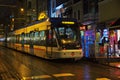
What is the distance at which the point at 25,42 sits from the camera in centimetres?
3881

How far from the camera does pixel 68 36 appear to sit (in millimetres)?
25359

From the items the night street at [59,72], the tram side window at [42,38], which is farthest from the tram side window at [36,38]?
the night street at [59,72]

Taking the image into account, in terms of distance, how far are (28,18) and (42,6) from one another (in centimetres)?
1177

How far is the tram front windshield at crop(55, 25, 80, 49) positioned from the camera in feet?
81.7

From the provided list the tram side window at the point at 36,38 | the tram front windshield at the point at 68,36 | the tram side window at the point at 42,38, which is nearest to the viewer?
the tram front windshield at the point at 68,36

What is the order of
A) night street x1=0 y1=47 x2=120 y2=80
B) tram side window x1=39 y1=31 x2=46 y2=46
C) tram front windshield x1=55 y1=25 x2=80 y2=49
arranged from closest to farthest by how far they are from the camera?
night street x1=0 y1=47 x2=120 y2=80, tram front windshield x1=55 y1=25 x2=80 y2=49, tram side window x1=39 y1=31 x2=46 y2=46

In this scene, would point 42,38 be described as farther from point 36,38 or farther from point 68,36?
point 68,36

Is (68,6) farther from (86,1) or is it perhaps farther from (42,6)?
(42,6)

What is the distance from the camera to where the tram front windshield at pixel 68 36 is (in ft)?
81.7

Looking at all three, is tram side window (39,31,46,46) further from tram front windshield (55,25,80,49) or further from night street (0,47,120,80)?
tram front windshield (55,25,80,49)

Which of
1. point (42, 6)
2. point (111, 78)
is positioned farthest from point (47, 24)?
point (42, 6)

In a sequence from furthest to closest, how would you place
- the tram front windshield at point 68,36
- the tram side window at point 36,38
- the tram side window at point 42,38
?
1. the tram side window at point 36,38
2. the tram side window at point 42,38
3. the tram front windshield at point 68,36

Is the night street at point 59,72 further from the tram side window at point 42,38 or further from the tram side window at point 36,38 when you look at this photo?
the tram side window at point 36,38

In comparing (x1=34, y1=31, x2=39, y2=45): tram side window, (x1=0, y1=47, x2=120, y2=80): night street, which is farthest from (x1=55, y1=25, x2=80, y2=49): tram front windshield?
(x1=34, y1=31, x2=39, y2=45): tram side window
